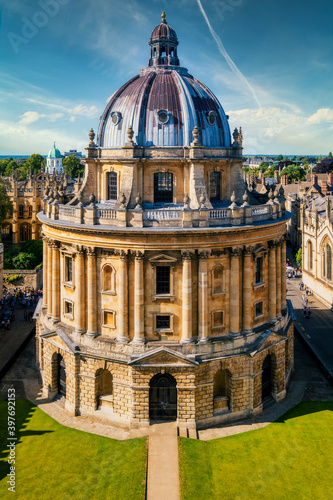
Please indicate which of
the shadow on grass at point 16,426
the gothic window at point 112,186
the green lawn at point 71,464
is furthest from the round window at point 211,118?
the shadow on grass at point 16,426

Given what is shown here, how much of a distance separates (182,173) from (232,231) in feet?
21.9

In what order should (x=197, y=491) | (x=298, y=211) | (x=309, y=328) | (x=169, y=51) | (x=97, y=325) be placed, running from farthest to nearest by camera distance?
(x=298, y=211)
(x=309, y=328)
(x=169, y=51)
(x=97, y=325)
(x=197, y=491)

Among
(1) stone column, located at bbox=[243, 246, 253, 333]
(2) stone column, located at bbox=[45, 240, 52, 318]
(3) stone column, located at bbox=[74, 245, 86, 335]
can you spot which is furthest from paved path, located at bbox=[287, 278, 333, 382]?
(2) stone column, located at bbox=[45, 240, 52, 318]

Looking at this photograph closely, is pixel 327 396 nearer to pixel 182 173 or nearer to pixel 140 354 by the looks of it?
pixel 140 354

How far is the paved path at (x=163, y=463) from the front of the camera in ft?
86.3

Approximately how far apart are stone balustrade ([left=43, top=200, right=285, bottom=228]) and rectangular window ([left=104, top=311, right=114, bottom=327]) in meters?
7.02

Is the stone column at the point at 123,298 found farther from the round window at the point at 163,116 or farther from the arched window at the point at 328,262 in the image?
the arched window at the point at 328,262

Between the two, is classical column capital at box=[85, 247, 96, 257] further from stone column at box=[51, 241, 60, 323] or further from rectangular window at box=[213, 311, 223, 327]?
rectangular window at box=[213, 311, 223, 327]

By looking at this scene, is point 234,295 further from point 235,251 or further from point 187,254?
point 187,254

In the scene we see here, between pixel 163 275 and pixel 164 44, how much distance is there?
2271 cm

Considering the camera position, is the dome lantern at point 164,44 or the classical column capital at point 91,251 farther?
the dome lantern at point 164,44

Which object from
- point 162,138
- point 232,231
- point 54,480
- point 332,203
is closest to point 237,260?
point 232,231

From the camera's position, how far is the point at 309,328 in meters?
54.5

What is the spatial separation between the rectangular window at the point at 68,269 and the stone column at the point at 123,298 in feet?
19.8
